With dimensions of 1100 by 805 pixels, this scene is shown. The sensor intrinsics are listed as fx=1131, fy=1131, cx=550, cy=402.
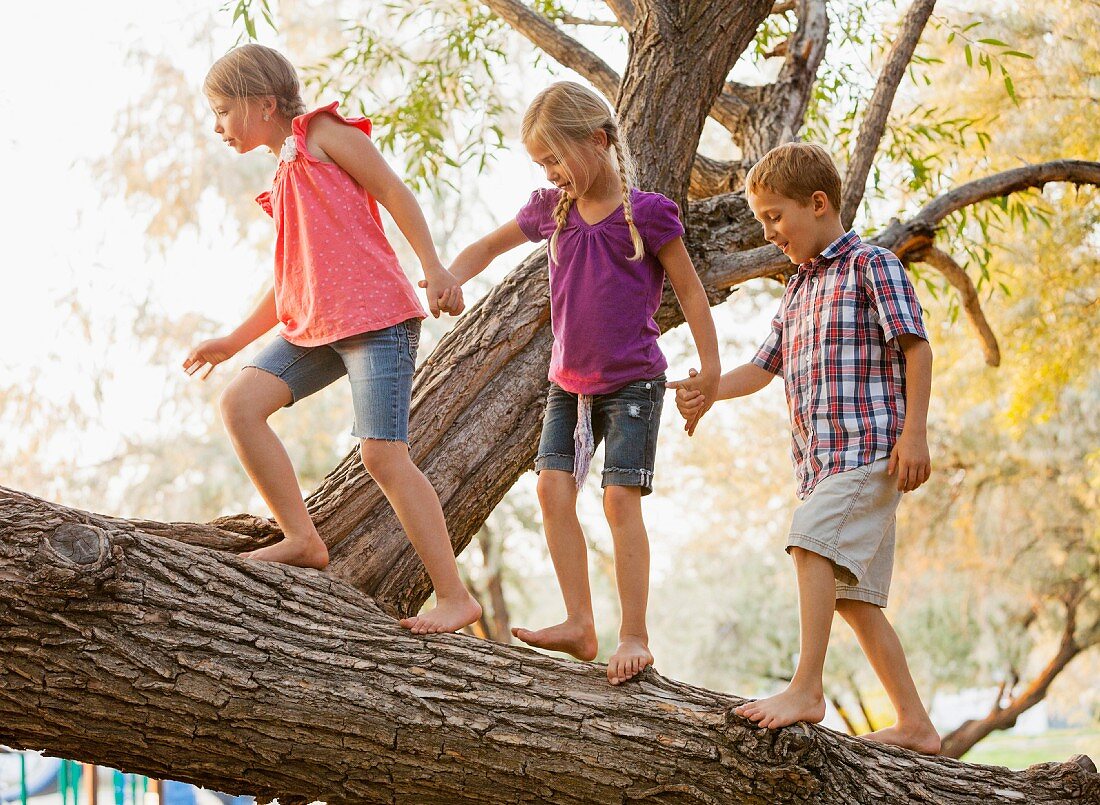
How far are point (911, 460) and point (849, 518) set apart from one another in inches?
8.1

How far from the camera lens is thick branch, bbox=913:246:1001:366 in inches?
198

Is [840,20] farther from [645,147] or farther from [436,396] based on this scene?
[436,396]

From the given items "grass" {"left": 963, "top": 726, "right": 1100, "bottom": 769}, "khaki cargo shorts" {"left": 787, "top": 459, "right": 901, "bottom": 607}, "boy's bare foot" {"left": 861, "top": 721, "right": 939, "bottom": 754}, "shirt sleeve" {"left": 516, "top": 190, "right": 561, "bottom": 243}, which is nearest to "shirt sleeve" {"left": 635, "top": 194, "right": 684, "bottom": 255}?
"shirt sleeve" {"left": 516, "top": 190, "right": 561, "bottom": 243}

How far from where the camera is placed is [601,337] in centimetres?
298

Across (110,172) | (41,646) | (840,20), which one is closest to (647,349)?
(41,646)

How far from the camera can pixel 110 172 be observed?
12.1 meters

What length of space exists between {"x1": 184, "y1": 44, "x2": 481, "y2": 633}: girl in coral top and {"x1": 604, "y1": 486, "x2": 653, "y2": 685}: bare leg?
40 cm

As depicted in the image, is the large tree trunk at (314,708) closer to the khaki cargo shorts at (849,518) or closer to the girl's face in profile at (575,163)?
the khaki cargo shorts at (849,518)

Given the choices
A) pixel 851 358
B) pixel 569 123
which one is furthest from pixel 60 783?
pixel 851 358

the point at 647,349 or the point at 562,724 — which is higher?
the point at 647,349

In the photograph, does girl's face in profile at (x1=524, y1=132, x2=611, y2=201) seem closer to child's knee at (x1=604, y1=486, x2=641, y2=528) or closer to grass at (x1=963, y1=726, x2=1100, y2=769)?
child's knee at (x1=604, y1=486, x2=641, y2=528)

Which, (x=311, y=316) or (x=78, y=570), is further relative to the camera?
(x=311, y=316)

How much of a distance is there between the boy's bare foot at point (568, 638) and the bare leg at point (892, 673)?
0.67 metres

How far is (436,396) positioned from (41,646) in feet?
4.78
